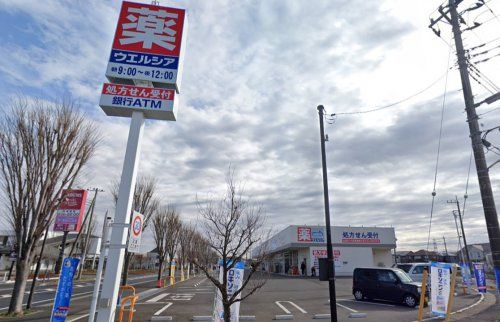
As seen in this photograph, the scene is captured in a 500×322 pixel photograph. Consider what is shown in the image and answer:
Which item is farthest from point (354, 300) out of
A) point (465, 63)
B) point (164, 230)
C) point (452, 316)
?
point (164, 230)

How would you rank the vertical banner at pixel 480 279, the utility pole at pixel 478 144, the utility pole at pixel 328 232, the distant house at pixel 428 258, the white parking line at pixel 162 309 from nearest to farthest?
the utility pole at pixel 328 232 < the utility pole at pixel 478 144 < the white parking line at pixel 162 309 < the vertical banner at pixel 480 279 < the distant house at pixel 428 258

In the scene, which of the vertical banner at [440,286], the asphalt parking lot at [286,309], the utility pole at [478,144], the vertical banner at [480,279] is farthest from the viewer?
the vertical banner at [480,279]

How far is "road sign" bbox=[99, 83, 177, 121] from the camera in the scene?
6.86m

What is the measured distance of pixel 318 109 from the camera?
10312 millimetres

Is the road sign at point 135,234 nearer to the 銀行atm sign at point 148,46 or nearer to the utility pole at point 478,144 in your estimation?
the 銀行atm sign at point 148,46

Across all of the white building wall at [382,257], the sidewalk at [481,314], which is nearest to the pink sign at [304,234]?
the white building wall at [382,257]

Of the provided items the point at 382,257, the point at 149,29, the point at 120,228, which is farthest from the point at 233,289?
the point at 382,257

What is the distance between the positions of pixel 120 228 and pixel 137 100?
2.82m

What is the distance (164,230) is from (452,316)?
24.0 meters

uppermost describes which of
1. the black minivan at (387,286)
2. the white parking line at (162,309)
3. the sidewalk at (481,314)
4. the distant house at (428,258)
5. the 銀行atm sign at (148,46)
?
the 銀行atm sign at (148,46)

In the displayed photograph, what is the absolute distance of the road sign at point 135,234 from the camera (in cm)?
617

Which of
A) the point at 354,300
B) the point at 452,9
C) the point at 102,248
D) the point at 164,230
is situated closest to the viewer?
the point at 102,248

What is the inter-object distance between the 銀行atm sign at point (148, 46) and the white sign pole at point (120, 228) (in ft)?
3.24

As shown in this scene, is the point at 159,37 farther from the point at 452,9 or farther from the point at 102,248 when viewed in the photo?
the point at 452,9
